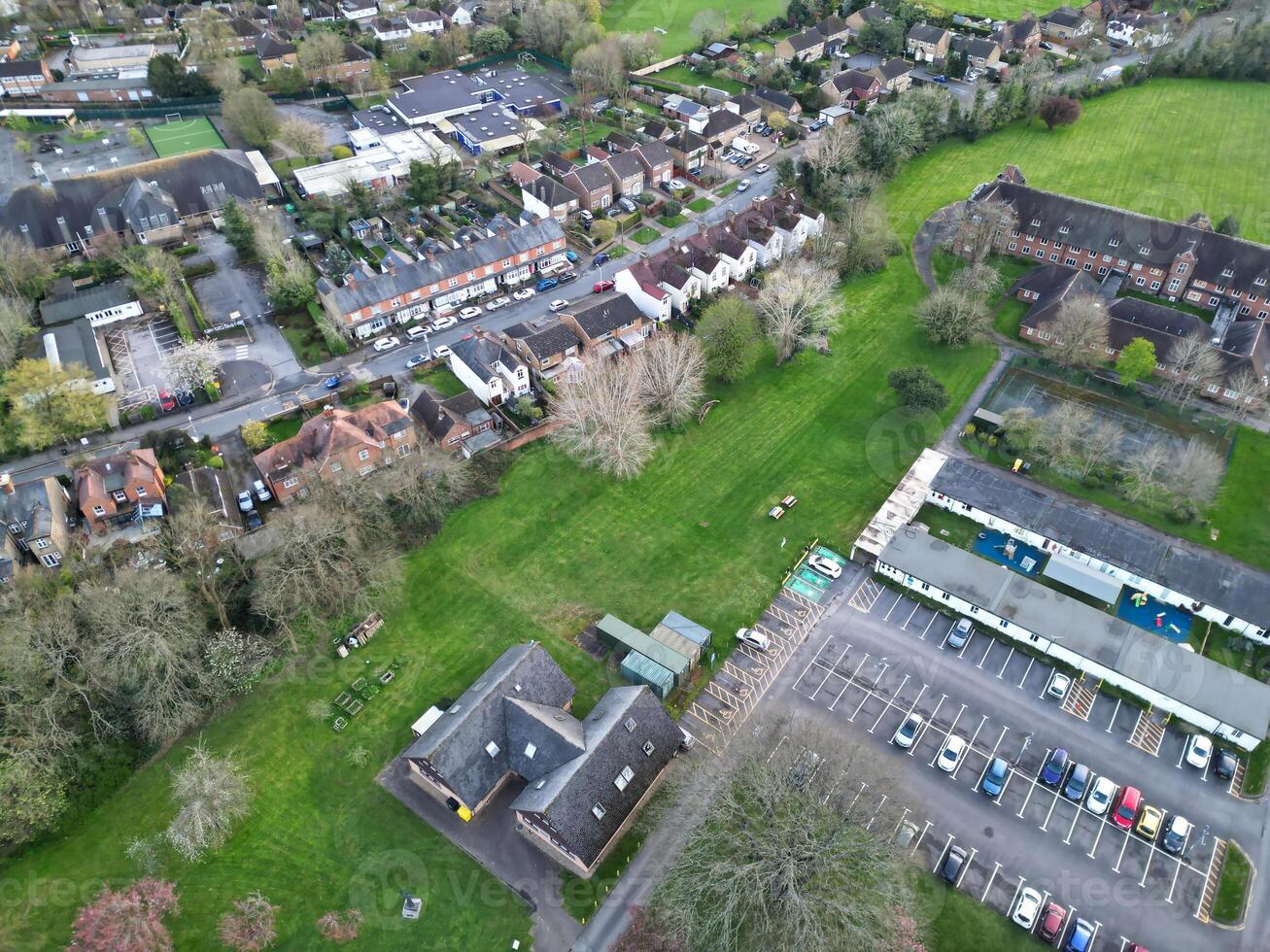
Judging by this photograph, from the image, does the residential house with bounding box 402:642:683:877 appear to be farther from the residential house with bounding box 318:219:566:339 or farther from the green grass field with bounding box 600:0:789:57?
the green grass field with bounding box 600:0:789:57

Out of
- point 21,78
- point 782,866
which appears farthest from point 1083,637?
point 21,78

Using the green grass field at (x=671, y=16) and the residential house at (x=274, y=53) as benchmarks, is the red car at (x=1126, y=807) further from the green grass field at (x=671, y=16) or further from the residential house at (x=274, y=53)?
the residential house at (x=274, y=53)

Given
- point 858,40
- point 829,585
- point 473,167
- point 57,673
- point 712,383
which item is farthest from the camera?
point 858,40

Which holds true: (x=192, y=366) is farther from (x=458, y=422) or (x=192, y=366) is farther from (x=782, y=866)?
(x=782, y=866)

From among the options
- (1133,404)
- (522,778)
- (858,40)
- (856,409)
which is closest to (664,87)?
(858,40)

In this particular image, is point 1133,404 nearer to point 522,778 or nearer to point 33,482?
point 522,778

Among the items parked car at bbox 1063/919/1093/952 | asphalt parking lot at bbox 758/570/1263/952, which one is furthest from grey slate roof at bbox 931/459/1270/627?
parked car at bbox 1063/919/1093/952
